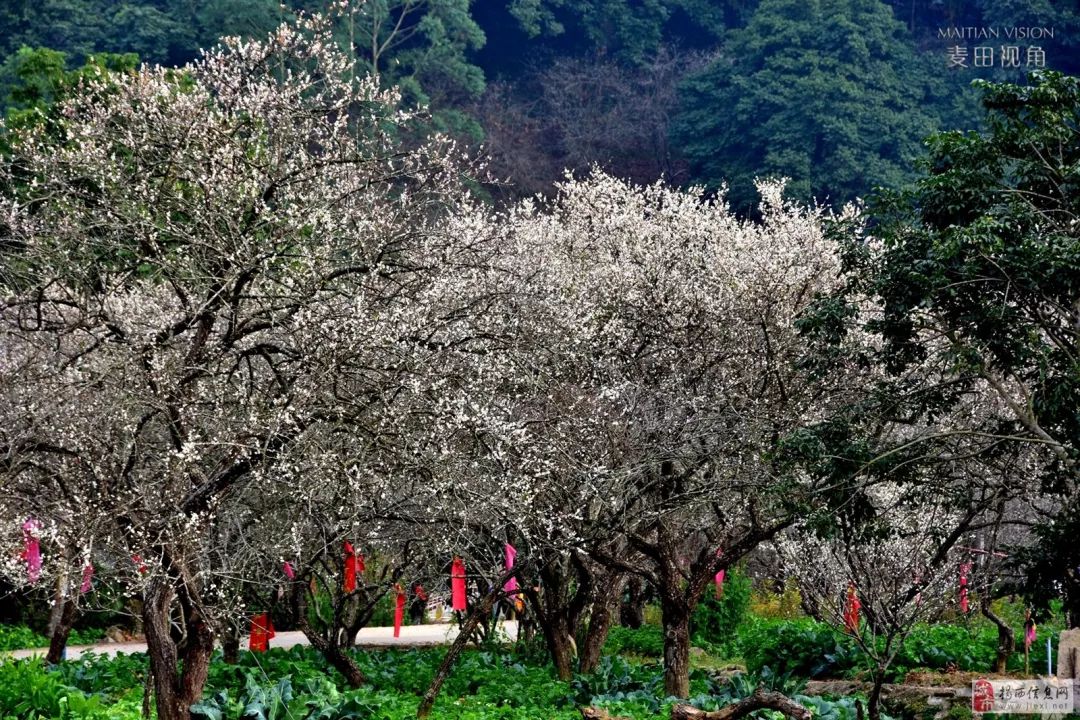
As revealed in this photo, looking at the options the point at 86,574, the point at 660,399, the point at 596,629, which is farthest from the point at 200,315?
the point at 596,629

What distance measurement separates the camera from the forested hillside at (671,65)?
3506 cm

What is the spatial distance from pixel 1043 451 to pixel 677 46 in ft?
124

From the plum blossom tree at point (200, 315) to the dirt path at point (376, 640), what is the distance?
9.01 m

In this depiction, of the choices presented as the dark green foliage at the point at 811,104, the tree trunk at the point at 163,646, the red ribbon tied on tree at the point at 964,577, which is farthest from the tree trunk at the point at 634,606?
the dark green foliage at the point at 811,104

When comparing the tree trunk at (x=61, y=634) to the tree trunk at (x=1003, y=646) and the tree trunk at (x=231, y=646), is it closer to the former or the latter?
the tree trunk at (x=231, y=646)

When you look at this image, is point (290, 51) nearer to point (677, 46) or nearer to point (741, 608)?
point (741, 608)

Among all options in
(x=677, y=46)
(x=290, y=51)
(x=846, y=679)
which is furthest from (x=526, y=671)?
(x=677, y=46)

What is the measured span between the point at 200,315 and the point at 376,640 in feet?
43.5

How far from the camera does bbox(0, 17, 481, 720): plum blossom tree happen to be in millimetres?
8062

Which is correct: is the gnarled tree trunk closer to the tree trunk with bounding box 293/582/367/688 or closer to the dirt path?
the tree trunk with bounding box 293/582/367/688

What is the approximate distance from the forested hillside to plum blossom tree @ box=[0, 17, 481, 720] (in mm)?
24331

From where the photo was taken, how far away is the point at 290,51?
955cm

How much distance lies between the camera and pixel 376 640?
20.4m

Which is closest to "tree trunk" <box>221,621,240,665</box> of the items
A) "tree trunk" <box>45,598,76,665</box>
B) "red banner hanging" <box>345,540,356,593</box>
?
"red banner hanging" <box>345,540,356,593</box>
